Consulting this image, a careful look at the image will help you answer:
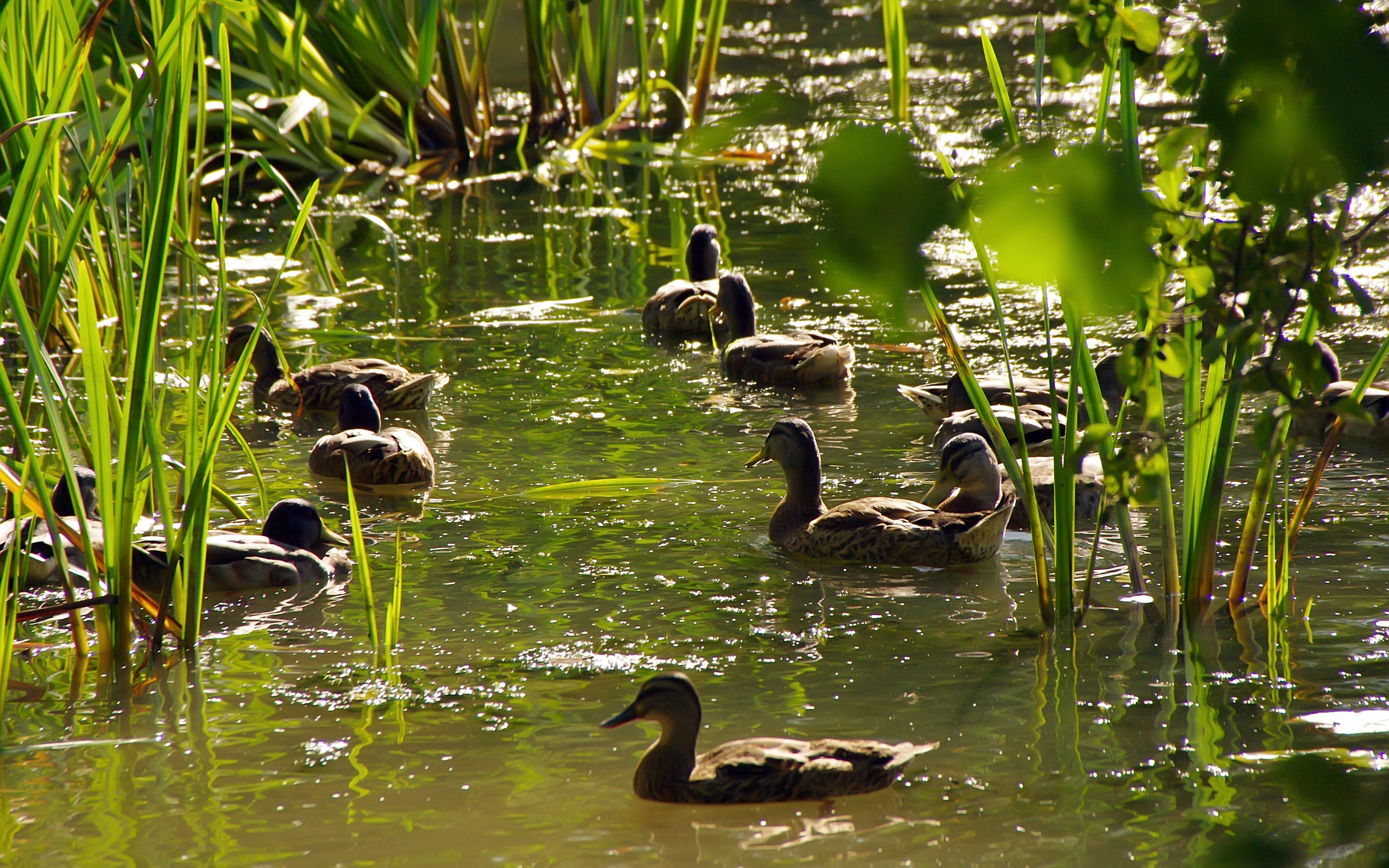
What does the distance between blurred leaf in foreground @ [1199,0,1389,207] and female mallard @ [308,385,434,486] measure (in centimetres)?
555

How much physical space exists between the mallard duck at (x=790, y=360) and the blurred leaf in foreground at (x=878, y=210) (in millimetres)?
6903

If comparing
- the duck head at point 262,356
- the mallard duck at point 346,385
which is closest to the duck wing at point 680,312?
the mallard duck at point 346,385

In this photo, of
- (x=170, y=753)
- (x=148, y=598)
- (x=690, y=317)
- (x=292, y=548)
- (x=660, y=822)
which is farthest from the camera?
(x=690, y=317)

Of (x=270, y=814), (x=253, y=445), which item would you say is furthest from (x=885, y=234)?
(x=253, y=445)

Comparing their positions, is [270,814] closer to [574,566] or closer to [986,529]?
[574,566]

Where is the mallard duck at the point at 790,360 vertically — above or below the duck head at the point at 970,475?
above

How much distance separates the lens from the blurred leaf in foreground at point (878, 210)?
40.6 inches

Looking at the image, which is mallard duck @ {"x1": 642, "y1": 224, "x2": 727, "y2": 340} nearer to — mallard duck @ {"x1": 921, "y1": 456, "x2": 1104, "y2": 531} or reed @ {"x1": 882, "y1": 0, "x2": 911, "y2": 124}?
mallard duck @ {"x1": 921, "y1": 456, "x2": 1104, "y2": 531}

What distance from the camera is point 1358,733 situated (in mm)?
3729

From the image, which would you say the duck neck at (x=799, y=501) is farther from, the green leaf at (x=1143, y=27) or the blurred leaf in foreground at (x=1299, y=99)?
the blurred leaf in foreground at (x=1299, y=99)

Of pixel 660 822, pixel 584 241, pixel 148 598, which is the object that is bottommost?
pixel 660 822

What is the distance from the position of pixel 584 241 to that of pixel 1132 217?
34.8 feet

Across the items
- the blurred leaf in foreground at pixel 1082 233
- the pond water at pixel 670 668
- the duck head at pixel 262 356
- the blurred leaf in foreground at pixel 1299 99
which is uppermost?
the blurred leaf in foreground at pixel 1299 99

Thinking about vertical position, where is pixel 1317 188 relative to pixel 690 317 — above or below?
above
